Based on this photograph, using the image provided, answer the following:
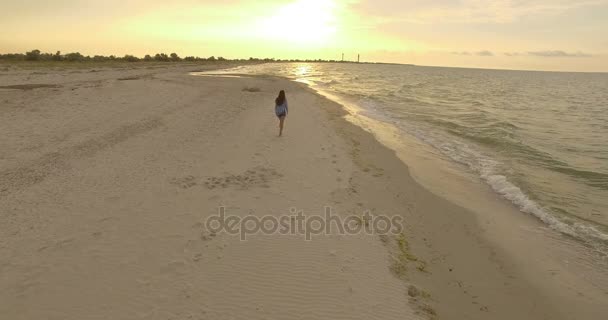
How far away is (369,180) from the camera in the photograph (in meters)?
9.88

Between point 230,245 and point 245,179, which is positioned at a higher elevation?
point 245,179

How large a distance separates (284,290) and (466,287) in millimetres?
2923

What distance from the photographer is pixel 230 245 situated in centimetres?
609

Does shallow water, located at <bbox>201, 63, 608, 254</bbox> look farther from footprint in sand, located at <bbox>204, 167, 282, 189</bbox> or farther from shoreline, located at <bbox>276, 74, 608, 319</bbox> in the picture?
footprint in sand, located at <bbox>204, 167, 282, 189</bbox>

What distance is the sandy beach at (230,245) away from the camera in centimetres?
490

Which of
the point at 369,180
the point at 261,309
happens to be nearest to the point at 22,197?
the point at 261,309

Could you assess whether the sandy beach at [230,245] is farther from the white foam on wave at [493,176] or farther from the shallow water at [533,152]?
the shallow water at [533,152]

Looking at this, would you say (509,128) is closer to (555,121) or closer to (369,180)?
(555,121)

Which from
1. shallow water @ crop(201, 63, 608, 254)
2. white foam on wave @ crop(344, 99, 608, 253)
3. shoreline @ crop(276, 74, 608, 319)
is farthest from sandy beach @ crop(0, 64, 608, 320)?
shallow water @ crop(201, 63, 608, 254)

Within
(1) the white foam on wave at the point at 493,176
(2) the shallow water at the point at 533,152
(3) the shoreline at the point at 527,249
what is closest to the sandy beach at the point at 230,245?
(3) the shoreline at the point at 527,249

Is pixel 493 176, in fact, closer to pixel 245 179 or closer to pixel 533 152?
pixel 533 152

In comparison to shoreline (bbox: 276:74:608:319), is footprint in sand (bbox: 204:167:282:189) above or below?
above

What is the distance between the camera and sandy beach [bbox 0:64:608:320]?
490cm

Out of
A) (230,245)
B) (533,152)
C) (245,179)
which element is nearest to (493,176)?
(533,152)
